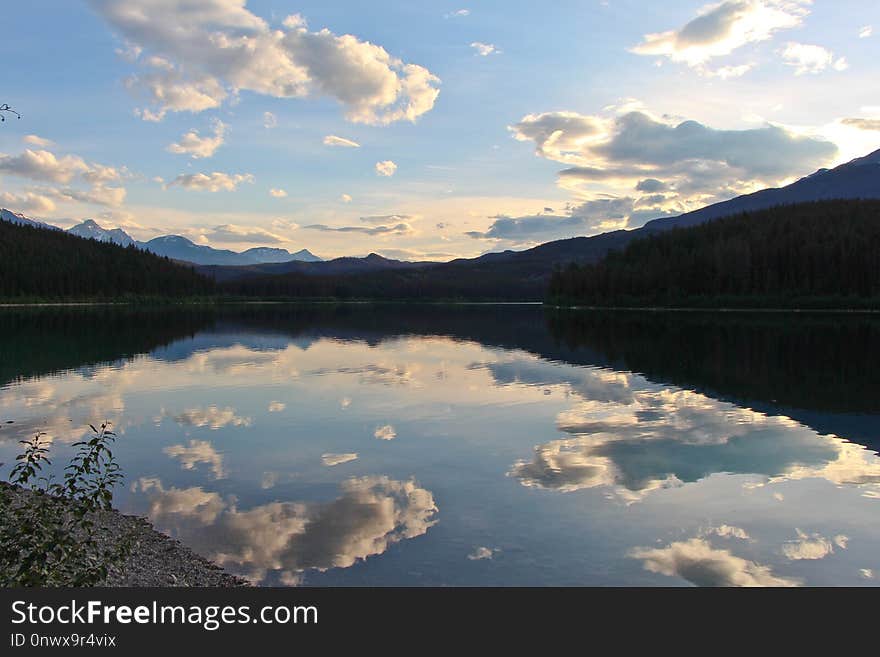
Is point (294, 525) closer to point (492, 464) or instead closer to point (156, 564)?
point (156, 564)

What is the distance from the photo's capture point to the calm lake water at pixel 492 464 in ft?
45.6

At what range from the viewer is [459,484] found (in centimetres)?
1958

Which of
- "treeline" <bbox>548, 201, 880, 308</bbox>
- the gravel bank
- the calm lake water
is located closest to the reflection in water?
the calm lake water

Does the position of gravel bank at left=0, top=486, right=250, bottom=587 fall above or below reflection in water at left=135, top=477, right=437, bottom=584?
above

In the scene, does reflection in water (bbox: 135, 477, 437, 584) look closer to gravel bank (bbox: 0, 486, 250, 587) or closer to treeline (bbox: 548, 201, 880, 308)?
gravel bank (bbox: 0, 486, 250, 587)

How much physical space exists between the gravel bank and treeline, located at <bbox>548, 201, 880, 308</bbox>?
507 feet

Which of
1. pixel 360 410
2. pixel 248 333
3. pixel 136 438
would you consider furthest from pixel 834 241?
pixel 136 438

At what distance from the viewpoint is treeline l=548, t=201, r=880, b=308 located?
14225 centimetres

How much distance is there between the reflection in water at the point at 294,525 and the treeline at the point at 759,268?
14927cm

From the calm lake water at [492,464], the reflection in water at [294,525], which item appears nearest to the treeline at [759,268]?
the calm lake water at [492,464]

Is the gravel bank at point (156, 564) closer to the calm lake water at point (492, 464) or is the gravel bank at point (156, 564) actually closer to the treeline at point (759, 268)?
the calm lake water at point (492, 464)
